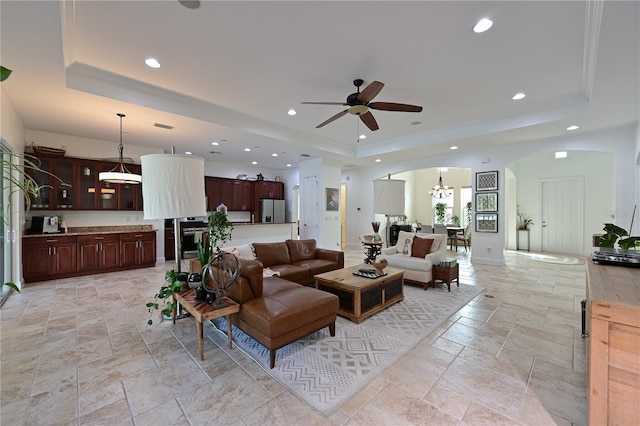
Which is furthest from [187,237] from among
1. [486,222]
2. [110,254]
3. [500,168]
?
[500,168]

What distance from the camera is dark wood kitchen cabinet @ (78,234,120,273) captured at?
5.22 meters

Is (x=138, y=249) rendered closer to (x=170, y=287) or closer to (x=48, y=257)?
(x=48, y=257)

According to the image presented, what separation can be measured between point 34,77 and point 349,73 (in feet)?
12.0

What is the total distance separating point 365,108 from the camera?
11.0ft

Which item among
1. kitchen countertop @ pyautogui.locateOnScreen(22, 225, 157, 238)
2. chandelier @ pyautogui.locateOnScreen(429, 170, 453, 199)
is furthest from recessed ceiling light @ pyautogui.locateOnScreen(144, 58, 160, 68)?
chandelier @ pyautogui.locateOnScreen(429, 170, 453, 199)

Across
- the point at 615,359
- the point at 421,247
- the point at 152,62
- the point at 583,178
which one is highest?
the point at 152,62

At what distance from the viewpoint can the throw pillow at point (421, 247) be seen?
486 cm

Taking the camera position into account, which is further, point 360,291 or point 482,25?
point 360,291

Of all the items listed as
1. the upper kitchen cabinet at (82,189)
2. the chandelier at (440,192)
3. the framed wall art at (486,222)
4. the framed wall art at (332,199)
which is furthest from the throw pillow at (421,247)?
the upper kitchen cabinet at (82,189)

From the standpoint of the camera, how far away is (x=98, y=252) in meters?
5.39

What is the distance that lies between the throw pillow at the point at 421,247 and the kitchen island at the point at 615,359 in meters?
3.35

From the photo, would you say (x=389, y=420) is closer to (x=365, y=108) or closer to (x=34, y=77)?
(x=365, y=108)

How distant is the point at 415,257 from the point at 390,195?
1.21 m

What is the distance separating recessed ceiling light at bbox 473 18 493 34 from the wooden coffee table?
111 inches
